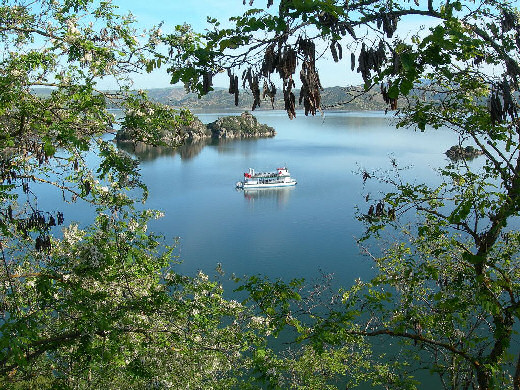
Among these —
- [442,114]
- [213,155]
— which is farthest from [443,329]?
[213,155]

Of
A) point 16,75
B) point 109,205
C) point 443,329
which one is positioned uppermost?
point 16,75

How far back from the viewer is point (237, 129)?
4368 inches

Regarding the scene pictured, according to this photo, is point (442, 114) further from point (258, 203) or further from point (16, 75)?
point (258, 203)

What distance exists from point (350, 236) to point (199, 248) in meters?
10.8

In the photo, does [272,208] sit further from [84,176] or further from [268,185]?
[84,176]

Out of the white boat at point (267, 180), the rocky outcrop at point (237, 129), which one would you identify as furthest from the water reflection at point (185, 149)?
the white boat at point (267, 180)

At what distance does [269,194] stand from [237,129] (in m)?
62.8

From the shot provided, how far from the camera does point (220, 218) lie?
3794 centimetres

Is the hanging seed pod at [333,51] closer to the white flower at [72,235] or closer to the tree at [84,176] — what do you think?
the tree at [84,176]

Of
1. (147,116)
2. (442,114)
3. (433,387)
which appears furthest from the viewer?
(433,387)

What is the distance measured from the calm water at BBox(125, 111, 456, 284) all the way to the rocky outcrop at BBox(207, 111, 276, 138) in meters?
30.4

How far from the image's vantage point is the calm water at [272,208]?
26703mm

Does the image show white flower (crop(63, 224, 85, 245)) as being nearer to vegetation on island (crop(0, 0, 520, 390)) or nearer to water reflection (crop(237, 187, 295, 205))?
vegetation on island (crop(0, 0, 520, 390))

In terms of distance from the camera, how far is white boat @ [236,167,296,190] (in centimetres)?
5300
